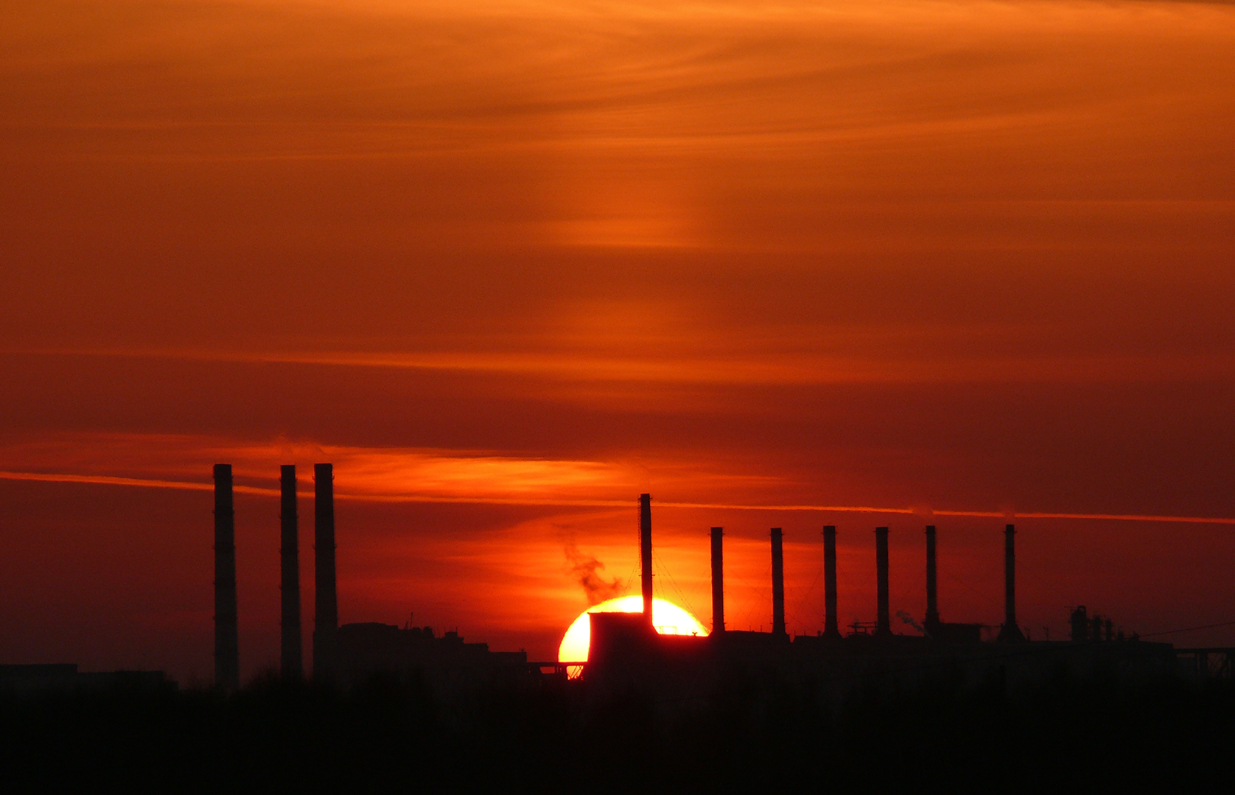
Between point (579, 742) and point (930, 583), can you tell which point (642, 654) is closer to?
point (579, 742)

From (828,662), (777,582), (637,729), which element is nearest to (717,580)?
(777,582)

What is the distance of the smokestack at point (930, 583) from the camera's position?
232 feet

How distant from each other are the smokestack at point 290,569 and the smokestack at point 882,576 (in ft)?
85.5

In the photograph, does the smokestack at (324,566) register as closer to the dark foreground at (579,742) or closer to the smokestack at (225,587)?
the smokestack at (225,587)

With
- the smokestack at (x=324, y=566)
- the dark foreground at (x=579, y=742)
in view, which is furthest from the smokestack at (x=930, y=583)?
the dark foreground at (x=579, y=742)

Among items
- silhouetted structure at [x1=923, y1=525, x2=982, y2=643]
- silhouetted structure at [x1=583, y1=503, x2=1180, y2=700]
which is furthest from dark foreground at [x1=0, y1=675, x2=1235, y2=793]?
silhouetted structure at [x1=923, y1=525, x2=982, y2=643]

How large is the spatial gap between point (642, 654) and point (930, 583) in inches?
1255

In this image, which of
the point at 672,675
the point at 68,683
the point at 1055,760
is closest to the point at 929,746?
the point at 1055,760

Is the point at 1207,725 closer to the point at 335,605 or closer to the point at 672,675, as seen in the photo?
the point at 672,675

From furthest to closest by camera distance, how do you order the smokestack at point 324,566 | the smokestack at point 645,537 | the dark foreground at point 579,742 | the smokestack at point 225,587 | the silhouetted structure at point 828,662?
the smokestack at point 645,537 → the smokestack at point 324,566 → the smokestack at point 225,587 → the silhouetted structure at point 828,662 → the dark foreground at point 579,742

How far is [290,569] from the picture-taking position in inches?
1972

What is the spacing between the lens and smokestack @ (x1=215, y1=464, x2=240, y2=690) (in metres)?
48.2

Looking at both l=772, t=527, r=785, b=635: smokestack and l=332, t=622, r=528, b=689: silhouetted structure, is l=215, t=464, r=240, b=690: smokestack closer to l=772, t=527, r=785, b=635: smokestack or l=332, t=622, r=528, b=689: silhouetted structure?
l=332, t=622, r=528, b=689: silhouetted structure

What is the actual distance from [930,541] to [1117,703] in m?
34.5
